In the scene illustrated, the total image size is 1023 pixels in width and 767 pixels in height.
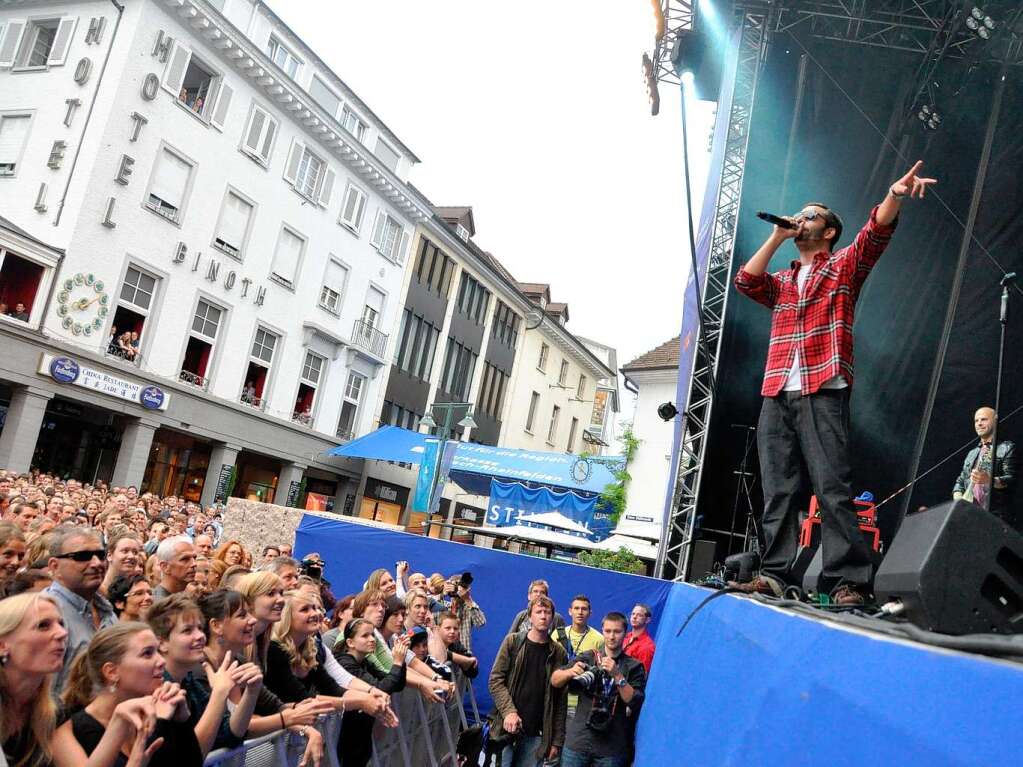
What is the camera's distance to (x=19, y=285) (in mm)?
20375

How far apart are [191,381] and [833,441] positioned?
23461 mm

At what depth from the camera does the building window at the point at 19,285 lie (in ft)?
65.7

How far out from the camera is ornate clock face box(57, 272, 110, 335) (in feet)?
68.0

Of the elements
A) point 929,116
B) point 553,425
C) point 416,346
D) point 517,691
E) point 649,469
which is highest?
point 416,346

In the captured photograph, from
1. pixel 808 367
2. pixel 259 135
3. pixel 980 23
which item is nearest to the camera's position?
pixel 808 367

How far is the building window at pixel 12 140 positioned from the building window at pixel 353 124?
31.4ft

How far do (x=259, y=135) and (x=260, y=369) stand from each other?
23.5 feet

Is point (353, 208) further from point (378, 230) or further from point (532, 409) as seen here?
point (532, 409)

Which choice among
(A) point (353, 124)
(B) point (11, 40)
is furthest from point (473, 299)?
(B) point (11, 40)

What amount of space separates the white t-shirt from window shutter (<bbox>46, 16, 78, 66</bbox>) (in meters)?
24.0

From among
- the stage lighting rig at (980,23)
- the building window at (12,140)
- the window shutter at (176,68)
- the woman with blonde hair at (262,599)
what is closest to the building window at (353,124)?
the window shutter at (176,68)

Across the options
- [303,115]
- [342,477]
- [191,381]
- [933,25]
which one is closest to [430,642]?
[933,25]

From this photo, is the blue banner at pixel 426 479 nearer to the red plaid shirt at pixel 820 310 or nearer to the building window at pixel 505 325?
the red plaid shirt at pixel 820 310

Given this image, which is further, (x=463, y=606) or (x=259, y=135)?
(x=259, y=135)
